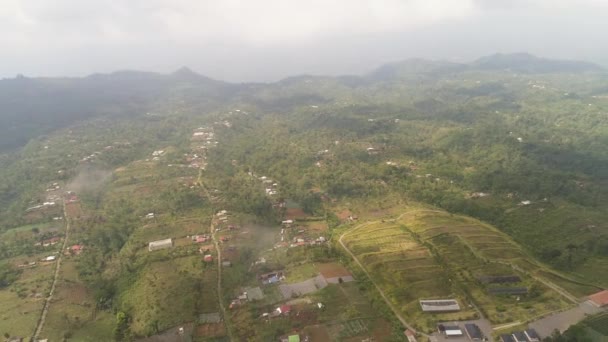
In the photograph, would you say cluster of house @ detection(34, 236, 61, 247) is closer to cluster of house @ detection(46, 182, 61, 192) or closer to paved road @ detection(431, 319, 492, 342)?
cluster of house @ detection(46, 182, 61, 192)

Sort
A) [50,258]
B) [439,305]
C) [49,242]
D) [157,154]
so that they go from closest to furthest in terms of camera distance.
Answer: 1. [439,305]
2. [50,258]
3. [49,242]
4. [157,154]

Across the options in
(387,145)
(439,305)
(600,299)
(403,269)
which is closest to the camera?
(600,299)

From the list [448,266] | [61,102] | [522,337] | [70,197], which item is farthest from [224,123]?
[522,337]

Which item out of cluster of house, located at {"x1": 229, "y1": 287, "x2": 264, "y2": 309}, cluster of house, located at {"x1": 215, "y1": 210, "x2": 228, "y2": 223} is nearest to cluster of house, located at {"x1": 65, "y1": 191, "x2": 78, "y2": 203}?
cluster of house, located at {"x1": 215, "y1": 210, "x2": 228, "y2": 223}

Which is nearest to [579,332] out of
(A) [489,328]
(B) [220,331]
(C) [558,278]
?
(A) [489,328]

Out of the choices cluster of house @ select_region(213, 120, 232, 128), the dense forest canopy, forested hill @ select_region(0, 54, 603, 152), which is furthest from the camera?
forested hill @ select_region(0, 54, 603, 152)

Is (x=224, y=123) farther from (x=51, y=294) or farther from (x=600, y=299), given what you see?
(x=600, y=299)
